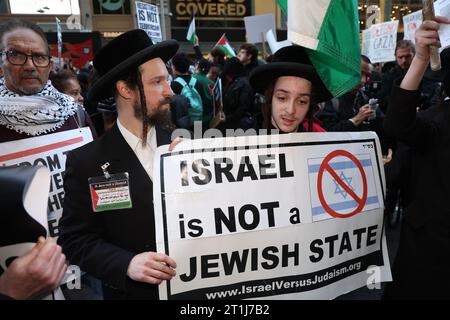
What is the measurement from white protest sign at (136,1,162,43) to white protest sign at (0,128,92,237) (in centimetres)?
433

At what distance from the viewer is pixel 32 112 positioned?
2045 millimetres

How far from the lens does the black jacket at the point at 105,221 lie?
55.8 inches

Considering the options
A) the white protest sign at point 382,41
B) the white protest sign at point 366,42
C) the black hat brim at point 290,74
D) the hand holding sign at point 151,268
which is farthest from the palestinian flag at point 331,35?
the white protest sign at point 366,42

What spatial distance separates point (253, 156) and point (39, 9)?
2725 cm

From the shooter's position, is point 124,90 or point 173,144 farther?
point 124,90

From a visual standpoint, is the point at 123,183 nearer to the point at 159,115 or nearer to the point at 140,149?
the point at 140,149

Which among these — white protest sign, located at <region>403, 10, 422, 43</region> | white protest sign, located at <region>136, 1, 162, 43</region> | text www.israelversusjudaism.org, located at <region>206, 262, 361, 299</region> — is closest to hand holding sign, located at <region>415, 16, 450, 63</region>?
text www.israelversusjudaism.org, located at <region>206, 262, 361, 299</region>

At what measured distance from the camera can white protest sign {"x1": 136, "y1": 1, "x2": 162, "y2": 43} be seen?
5.88 meters

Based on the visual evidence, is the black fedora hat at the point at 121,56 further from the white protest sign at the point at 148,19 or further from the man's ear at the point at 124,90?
the white protest sign at the point at 148,19

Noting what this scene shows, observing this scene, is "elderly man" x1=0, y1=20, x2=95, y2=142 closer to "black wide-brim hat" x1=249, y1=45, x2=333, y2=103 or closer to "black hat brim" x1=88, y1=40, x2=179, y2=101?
"black hat brim" x1=88, y1=40, x2=179, y2=101

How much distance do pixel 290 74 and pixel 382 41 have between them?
676 cm

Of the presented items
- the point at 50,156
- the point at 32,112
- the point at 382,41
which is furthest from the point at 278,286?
the point at 382,41
